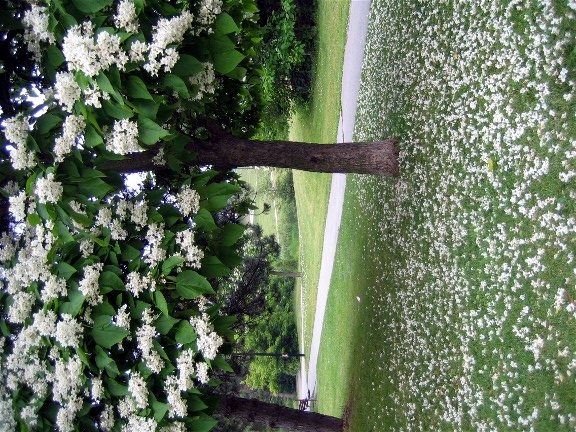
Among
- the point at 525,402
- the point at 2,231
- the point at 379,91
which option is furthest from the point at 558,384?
the point at 379,91

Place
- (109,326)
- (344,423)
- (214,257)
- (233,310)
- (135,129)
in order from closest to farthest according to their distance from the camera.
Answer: (135,129) → (109,326) → (214,257) → (344,423) → (233,310)

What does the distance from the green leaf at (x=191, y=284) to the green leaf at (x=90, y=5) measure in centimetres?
344

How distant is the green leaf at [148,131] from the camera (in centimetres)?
635

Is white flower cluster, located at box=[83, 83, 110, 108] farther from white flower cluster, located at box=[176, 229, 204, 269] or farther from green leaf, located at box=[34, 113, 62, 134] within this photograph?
white flower cluster, located at box=[176, 229, 204, 269]

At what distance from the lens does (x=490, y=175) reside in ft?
27.8

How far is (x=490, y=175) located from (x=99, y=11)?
20.3 feet

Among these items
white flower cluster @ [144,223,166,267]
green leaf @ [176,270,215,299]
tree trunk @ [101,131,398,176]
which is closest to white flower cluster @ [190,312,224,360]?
green leaf @ [176,270,215,299]

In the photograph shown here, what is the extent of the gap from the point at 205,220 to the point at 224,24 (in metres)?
2.69

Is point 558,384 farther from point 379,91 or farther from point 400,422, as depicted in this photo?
point 379,91

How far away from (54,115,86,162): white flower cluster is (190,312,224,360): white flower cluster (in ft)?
9.07

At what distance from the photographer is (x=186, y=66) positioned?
673cm

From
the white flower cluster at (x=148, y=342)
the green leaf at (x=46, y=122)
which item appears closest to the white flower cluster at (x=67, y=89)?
the green leaf at (x=46, y=122)

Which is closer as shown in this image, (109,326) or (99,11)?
(99,11)

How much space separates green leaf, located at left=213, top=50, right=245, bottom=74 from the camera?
285 inches
